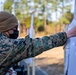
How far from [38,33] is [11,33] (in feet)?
104

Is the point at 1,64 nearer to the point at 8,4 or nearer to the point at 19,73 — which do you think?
the point at 19,73

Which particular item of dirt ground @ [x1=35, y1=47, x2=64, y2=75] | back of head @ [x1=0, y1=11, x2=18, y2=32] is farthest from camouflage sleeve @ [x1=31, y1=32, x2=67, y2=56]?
dirt ground @ [x1=35, y1=47, x2=64, y2=75]

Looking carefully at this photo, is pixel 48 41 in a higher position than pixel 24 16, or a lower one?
higher

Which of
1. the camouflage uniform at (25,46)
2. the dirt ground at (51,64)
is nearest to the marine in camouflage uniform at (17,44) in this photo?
the camouflage uniform at (25,46)

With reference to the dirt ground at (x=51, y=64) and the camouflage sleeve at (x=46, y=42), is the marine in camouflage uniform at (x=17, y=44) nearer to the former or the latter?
the camouflage sleeve at (x=46, y=42)

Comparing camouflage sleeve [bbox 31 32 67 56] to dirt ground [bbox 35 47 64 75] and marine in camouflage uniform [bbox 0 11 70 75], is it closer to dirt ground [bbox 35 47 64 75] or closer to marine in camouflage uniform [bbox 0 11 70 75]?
marine in camouflage uniform [bbox 0 11 70 75]

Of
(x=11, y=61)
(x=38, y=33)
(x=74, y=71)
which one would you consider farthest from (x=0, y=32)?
(x=38, y=33)

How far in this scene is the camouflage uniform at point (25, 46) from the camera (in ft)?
5.64

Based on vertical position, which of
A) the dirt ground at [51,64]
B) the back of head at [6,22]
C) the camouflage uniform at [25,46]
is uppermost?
the back of head at [6,22]

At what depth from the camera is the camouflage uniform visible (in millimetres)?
1719

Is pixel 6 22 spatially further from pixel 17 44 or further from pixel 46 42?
pixel 46 42

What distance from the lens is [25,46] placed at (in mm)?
1728

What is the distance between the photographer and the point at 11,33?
1.85m

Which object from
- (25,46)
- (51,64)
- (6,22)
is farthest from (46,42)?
(51,64)
